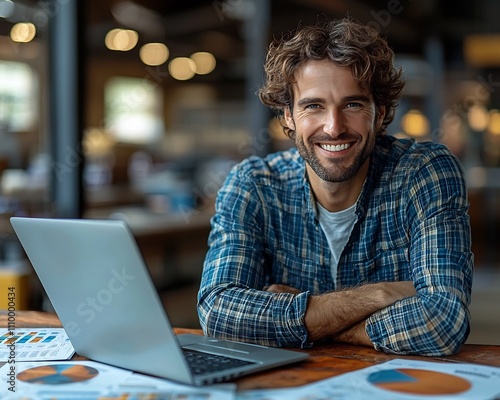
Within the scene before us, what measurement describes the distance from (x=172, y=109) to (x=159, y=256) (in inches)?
461

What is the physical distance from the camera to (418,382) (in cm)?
119

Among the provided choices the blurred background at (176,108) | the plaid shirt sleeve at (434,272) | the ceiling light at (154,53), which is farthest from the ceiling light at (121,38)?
the plaid shirt sleeve at (434,272)

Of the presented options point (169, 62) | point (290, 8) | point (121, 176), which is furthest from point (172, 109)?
point (290, 8)

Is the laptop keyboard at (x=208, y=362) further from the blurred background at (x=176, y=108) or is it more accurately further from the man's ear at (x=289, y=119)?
the blurred background at (x=176, y=108)

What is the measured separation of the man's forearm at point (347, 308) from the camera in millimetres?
1556

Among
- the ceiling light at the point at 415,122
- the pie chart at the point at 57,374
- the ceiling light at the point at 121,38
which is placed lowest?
the pie chart at the point at 57,374

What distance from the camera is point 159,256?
4805mm

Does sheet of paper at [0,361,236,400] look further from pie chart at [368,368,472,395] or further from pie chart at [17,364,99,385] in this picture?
pie chart at [368,368,472,395]

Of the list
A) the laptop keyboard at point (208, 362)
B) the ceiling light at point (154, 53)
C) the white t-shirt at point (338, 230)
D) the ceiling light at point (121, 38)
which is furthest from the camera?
the ceiling light at point (154, 53)

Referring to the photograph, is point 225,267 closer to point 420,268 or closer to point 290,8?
point 420,268

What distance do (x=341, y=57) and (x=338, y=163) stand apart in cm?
27

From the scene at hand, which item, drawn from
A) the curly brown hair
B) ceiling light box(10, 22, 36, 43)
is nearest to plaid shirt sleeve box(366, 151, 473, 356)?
the curly brown hair

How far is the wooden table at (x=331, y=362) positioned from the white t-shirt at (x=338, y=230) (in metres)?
0.39

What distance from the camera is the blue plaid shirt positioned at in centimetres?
159
